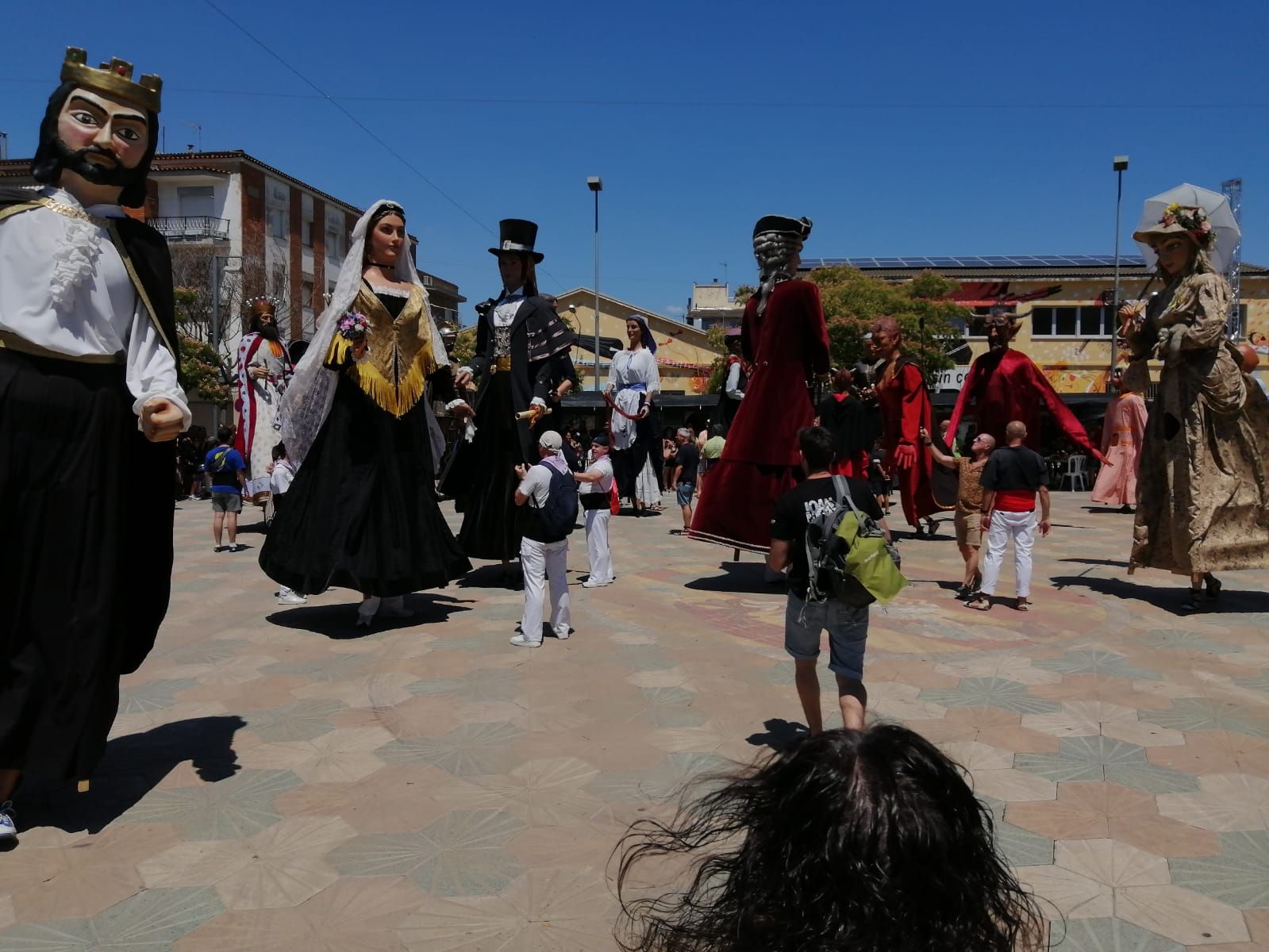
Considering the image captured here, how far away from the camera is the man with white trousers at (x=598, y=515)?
25.8 ft

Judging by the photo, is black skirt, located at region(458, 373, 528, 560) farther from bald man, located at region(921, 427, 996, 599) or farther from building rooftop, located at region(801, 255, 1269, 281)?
building rooftop, located at region(801, 255, 1269, 281)

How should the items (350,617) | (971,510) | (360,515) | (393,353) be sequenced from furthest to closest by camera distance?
(971,510), (350,617), (393,353), (360,515)

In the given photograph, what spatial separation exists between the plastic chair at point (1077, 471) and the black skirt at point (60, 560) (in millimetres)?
20277

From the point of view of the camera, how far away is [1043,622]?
7.03m

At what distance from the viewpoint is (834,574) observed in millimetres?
4098

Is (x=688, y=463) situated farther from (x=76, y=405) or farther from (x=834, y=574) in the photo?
(x=76, y=405)

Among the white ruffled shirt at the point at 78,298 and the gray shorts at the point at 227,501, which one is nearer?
the white ruffled shirt at the point at 78,298

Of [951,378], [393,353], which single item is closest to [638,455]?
[393,353]

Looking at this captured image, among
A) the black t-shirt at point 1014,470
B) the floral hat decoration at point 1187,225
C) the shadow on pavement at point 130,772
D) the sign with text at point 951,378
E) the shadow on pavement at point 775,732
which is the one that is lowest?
the shadow on pavement at point 130,772

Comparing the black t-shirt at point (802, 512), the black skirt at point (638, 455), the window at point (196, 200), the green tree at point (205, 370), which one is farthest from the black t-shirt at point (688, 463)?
the window at point (196, 200)

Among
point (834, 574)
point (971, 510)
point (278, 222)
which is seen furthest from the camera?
point (278, 222)

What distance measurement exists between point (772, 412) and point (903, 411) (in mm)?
2994

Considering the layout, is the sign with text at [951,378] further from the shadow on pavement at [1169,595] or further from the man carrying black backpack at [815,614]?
the man carrying black backpack at [815,614]

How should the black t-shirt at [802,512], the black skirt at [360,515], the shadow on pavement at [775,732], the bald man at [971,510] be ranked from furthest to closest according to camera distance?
the bald man at [971,510]
the black skirt at [360,515]
the shadow on pavement at [775,732]
the black t-shirt at [802,512]
